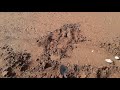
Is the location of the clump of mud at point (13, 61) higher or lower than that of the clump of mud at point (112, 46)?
lower

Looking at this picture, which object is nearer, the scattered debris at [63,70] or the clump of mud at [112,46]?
the scattered debris at [63,70]

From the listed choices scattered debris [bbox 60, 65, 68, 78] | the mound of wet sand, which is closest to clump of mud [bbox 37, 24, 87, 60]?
the mound of wet sand

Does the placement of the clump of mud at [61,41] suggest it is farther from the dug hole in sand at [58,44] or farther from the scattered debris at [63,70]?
the scattered debris at [63,70]

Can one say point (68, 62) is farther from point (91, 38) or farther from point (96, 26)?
point (96, 26)

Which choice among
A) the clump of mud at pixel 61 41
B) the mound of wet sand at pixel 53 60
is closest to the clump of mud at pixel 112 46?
the mound of wet sand at pixel 53 60

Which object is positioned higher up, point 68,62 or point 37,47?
point 37,47

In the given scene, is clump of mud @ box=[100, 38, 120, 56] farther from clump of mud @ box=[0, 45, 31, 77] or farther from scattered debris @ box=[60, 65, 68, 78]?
clump of mud @ box=[0, 45, 31, 77]

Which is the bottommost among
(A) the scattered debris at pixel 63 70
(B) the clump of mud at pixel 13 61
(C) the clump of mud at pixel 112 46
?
(A) the scattered debris at pixel 63 70
